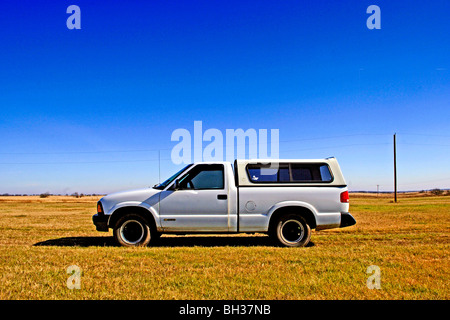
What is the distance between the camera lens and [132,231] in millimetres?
8367

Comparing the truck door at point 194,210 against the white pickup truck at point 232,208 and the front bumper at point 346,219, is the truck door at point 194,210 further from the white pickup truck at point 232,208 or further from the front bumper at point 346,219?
the front bumper at point 346,219

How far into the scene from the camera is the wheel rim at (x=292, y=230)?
326 inches

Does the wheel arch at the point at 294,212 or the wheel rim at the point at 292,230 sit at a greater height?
the wheel arch at the point at 294,212

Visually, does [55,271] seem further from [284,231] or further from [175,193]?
[284,231]

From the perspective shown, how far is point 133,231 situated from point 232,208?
8.29 feet

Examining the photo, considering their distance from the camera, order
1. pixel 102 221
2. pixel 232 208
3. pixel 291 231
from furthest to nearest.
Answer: pixel 291 231
pixel 102 221
pixel 232 208

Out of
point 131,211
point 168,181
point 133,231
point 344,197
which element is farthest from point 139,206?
point 344,197

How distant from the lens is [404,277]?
5105mm

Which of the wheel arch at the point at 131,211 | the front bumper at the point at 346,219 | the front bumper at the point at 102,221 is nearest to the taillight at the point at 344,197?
the front bumper at the point at 346,219

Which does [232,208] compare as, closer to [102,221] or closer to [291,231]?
[291,231]

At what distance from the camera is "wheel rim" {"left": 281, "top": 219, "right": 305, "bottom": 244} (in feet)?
27.2

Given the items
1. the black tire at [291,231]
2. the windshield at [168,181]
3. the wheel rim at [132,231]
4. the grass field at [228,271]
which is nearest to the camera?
the grass field at [228,271]

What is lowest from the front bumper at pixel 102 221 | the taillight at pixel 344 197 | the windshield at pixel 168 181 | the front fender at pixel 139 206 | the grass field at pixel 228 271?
the grass field at pixel 228 271

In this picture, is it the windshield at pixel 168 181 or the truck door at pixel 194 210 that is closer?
the truck door at pixel 194 210
